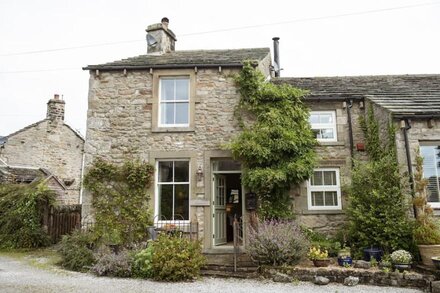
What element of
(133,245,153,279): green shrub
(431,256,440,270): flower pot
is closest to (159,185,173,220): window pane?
(133,245,153,279): green shrub

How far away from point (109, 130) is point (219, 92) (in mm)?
3789

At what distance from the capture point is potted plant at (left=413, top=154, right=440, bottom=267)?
8227mm

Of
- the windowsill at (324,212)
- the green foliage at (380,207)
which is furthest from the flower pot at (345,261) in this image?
the windowsill at (324,212)

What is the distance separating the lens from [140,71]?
12.1 meters

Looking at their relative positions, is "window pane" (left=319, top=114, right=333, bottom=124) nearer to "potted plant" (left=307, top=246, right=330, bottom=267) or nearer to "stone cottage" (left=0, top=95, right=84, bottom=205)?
"potted plant" (left=307, top=246, right=330, bottom=267)

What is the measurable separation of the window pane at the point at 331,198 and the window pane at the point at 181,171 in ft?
14.7

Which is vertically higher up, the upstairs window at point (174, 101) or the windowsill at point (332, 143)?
the upstairs window at point (174, 101)

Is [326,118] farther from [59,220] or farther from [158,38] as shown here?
[59,220]

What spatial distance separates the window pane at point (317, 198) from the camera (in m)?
11.5

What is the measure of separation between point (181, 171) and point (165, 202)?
1.09m

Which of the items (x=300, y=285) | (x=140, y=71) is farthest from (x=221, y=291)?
(x=140, y=71)

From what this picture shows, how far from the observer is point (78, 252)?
955 centimetres

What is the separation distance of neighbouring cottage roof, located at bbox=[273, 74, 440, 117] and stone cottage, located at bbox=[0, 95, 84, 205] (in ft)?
41.8

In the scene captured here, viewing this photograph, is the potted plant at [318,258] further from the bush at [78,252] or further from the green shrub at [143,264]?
the bush at [78,252]
